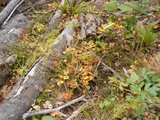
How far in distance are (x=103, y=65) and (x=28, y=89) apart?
4.09 feet

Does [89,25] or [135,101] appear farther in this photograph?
[89,25]

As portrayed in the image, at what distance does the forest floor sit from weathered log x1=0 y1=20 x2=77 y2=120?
100mm

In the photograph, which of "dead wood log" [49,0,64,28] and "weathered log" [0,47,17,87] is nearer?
"weathered log" [0,47,17,87]

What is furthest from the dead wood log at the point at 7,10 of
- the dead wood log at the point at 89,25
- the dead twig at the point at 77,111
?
the dead twig at the point at 77,111

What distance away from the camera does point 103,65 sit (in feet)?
9.36

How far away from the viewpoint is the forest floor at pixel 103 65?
2.25 meters

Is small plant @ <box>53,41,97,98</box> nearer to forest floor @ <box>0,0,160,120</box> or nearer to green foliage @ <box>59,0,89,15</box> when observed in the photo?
forest floor @ <box>0,0,160,120</box>

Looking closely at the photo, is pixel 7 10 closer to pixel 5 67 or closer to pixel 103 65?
pixel 5 67

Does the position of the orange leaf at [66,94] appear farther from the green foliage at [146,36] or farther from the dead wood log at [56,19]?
the dead wood log at [56,19]

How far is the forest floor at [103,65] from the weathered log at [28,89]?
100mm

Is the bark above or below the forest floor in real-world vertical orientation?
above

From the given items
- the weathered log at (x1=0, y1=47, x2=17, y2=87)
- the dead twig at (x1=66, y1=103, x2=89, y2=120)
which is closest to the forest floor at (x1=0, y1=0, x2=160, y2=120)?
the dead twig at (x1=66, y1=103, x2=89, y2=120)

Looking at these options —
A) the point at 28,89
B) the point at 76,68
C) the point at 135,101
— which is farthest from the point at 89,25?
the point at 135,101

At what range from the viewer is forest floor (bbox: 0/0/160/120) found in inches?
88.6
